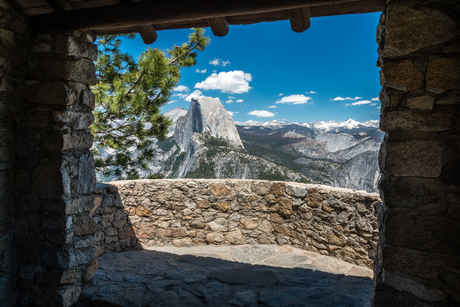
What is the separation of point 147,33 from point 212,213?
2815mm

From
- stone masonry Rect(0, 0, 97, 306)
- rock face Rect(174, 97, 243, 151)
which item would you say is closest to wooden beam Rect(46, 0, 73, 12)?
stone masonry Rect(0, 0, 97, 306)

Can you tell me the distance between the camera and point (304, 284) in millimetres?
2695

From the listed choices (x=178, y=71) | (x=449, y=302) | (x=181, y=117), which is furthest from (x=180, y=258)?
(x=181, y=117)

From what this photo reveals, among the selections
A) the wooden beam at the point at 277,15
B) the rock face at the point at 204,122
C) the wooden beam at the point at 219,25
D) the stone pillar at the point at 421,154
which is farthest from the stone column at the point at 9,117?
the rock face at the point at 204,122

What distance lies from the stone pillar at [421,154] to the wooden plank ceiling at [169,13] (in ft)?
1.33

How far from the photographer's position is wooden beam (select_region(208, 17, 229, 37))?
1.94 meters

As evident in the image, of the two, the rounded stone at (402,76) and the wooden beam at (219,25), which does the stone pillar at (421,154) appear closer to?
the rounded stone at (402,76)

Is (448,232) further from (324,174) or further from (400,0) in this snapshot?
(324,174)

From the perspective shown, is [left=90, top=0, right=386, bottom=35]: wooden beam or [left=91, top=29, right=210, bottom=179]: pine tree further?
[left=91, top=29, right=210, bottom=179]: pine tree

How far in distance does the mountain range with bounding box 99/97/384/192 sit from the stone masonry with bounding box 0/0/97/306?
12.6ft

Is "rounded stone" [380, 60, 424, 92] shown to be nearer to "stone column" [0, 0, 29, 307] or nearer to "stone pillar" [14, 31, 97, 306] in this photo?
"stone pillar" [14, 31, 97, 306]

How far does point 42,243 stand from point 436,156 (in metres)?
2.80

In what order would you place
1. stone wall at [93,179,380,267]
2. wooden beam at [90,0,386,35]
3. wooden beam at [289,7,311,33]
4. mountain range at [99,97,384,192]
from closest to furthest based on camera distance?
wooden beam at [90,0,386,35]
wooden beam at [289,7,311,33]
stone wall at [93,179,380,267]
mountain range at [99,97,384,192]

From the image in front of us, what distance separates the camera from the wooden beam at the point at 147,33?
211 cm
